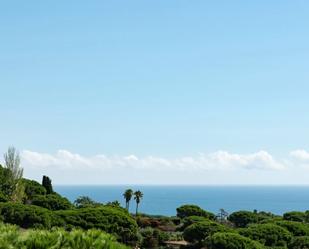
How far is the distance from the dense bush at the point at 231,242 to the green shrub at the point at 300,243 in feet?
10.2

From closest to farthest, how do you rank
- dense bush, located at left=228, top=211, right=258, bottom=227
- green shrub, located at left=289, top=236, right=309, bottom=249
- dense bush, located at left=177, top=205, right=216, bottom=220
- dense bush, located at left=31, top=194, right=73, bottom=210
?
green shrub, located at left=289, top=236, right=309, bottom=249, dense bush, located at left=31, top=194, right=73, bottom=210, dense bush, located at left=228, top=211, right=258, bottom=227, dense bush, located at left=177, top=205, right=216, bottom=220

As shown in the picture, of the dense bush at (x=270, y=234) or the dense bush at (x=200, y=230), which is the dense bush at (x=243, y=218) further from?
the dense bush at (x=270, y=234)

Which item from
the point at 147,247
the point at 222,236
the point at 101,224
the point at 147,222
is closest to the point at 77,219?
the point at 101,224

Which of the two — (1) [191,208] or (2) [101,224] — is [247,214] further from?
(2) [101,224]

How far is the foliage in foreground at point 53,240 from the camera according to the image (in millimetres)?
10281

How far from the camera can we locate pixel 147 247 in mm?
36406

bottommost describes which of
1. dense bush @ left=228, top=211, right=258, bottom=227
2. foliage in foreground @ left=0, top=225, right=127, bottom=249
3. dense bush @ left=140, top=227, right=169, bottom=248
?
dense bush @ left=140, top=227, right=169, bottom=248

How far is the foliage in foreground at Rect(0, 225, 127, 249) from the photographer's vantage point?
1028cm

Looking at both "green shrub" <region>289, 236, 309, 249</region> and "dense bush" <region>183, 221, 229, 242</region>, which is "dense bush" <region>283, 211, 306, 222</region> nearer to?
"dense bush" <region>183, 221, 229, 242</region>

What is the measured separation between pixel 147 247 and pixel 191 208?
16.3 meters

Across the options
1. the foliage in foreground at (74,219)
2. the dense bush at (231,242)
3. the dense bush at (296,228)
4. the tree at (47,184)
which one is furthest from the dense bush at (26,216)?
the tree at (47,184)

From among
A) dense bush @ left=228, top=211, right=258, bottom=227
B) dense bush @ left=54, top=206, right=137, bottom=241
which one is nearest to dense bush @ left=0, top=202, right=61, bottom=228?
dense bush @ left=54, top=206, right=137, bottom=241

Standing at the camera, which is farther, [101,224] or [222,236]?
[101,224]

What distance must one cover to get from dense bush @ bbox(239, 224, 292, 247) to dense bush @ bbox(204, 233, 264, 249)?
2.76 metres
